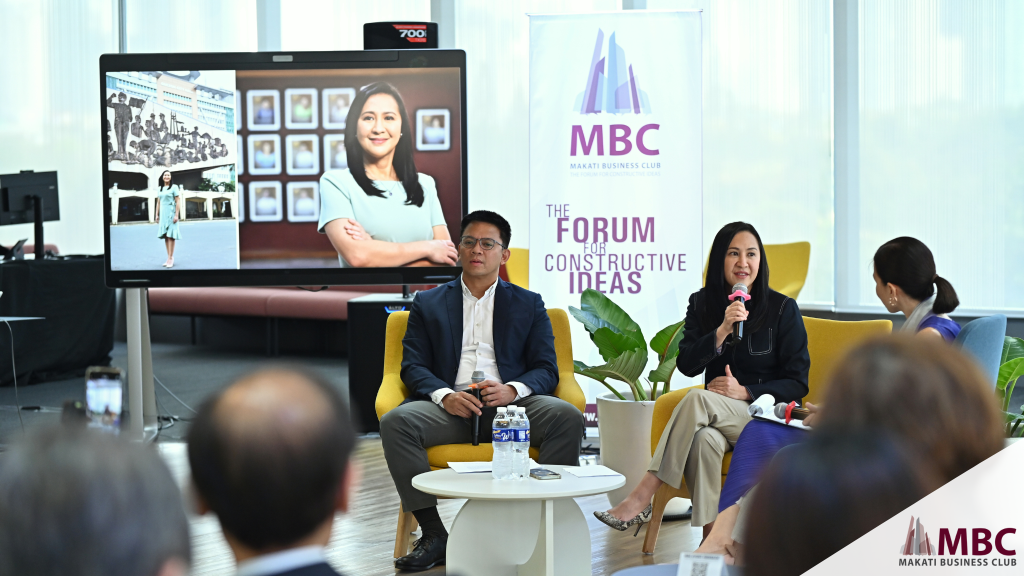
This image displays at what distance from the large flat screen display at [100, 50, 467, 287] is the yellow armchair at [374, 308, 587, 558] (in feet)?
2.71

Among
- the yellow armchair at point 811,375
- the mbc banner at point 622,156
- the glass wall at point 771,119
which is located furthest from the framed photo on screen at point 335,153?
the glass wall at point 771,119

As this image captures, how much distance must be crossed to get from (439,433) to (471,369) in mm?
408

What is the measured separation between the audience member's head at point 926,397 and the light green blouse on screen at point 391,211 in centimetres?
368

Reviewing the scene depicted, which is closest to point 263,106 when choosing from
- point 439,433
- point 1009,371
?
point 439,433

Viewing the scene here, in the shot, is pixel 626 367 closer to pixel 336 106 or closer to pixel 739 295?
pixel 739 295

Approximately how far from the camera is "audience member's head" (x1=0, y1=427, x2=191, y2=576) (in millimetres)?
719

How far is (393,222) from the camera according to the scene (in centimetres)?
462

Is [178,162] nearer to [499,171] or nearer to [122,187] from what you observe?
[122,187]

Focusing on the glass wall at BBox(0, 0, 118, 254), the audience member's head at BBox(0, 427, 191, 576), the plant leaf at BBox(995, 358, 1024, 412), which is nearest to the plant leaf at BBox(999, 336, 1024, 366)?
the plant leaf at BBox(995, 358, 1024, 412)

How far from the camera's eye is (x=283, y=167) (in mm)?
4711

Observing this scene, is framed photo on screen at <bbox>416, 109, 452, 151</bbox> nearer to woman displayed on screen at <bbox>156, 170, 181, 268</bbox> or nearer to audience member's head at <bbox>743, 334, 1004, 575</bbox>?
woman displayed on screen at <bbox>156, 170, 181, 268</bbox>

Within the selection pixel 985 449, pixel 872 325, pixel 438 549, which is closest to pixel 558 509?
pixel 438 549

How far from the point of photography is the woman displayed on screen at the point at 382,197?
15.1ft

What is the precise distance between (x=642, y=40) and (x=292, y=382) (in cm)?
430
